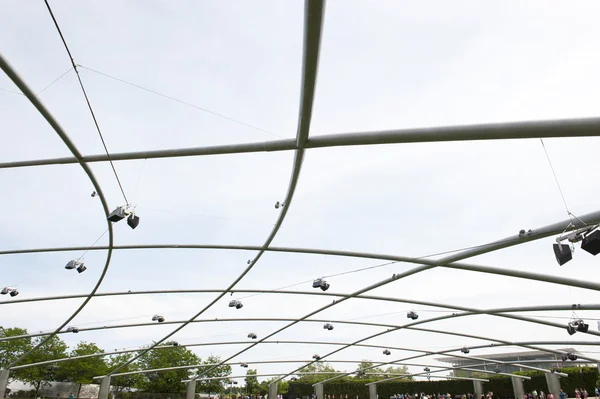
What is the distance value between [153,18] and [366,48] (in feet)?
14.8

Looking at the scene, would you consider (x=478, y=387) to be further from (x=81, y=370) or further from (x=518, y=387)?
(x=81, y=370)

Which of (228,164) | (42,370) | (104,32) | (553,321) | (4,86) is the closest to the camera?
(104,32)

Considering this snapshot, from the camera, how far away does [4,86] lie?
9.85m

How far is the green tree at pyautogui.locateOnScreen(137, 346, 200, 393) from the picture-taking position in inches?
2771

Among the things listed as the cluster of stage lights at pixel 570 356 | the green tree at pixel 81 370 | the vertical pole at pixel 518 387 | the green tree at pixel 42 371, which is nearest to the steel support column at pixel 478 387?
the vertical pole at pixel 518 387

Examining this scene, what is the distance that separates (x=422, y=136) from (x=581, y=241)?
6337 millimetres

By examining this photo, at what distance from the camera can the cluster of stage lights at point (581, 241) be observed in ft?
32.7

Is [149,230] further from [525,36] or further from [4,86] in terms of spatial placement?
[525,36]

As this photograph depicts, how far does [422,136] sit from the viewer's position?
7.79 m

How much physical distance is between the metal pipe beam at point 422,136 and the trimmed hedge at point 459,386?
5321 centimetres

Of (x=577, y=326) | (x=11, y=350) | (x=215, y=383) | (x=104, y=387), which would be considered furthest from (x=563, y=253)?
(x=11, y=350)

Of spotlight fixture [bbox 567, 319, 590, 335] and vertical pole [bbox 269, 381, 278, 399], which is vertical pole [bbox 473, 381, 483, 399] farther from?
spotlight fixture [bbox 567, 319, 590, 335]

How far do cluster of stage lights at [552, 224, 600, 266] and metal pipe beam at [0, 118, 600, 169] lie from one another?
4815 mm

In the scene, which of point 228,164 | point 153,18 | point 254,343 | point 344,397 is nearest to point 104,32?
point 153,18
